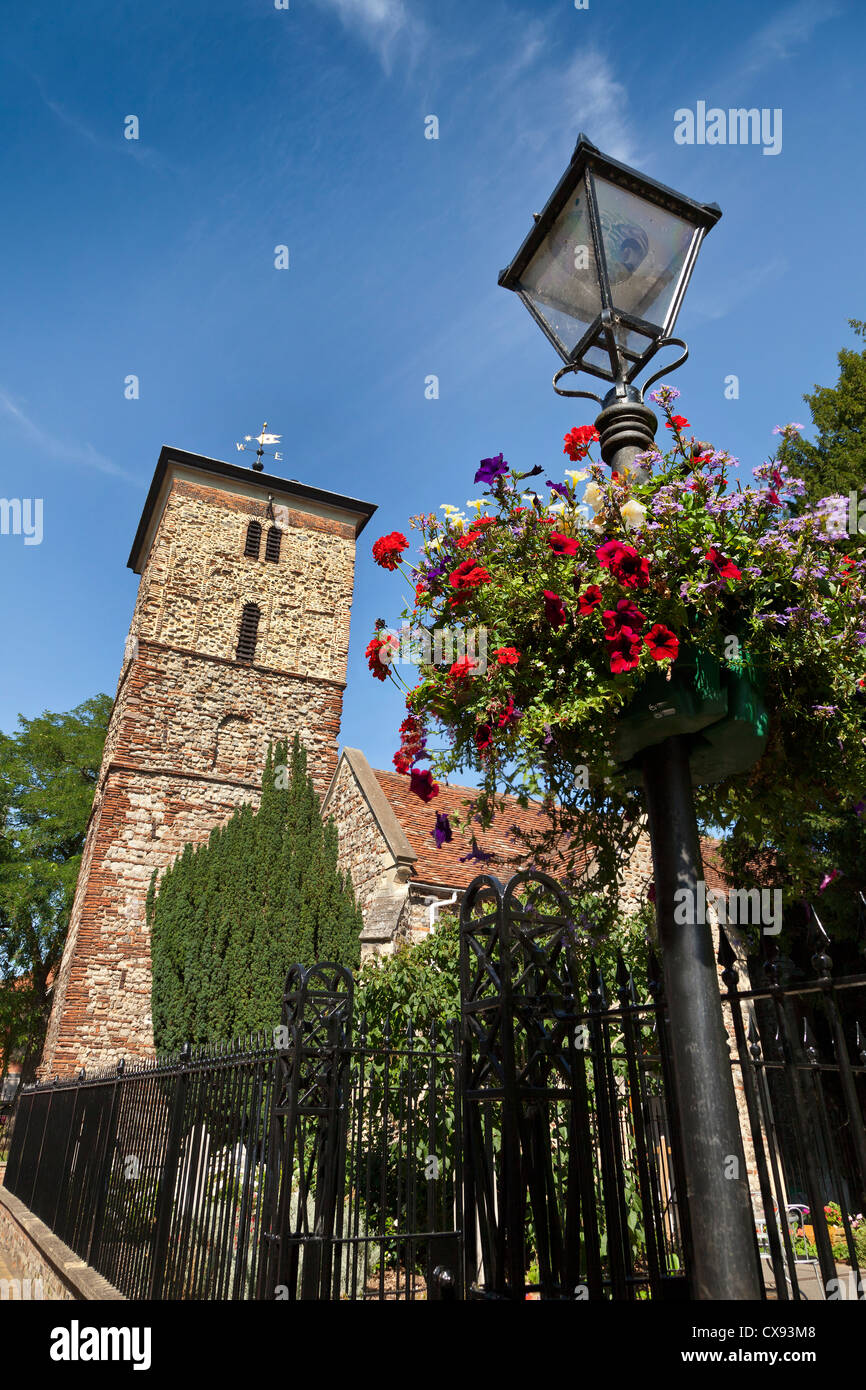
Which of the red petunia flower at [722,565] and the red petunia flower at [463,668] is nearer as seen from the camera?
the red petunia flower at [722,565]

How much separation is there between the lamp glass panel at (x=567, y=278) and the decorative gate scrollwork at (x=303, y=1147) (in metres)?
3.84

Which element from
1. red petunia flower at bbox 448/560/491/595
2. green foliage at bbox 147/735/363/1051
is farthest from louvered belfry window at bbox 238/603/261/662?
red petunia flower at bbox 448/560/491/595

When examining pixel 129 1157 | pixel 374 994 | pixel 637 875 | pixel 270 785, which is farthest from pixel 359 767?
pixel 129 1157

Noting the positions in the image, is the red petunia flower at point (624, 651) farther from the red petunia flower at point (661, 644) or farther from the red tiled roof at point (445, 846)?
the red tiled roof at point (445, 846)

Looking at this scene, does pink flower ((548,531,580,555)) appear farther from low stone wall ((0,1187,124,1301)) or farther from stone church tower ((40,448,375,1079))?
stone church tower ((40,448,375,1079))

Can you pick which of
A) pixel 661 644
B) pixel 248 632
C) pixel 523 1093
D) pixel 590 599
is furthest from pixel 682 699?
pixel 248 632

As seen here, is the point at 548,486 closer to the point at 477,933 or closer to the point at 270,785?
the point at 477,933

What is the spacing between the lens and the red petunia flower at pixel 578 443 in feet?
8.73

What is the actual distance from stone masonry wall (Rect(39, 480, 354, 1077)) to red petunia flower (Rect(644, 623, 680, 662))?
16.5 meters

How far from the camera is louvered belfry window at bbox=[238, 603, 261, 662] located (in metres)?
20.3

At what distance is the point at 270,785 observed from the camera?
1584 centimetres

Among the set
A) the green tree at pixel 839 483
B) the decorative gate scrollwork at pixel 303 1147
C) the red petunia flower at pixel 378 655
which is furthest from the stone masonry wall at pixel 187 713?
the red petunia flower at pixel 378 655
